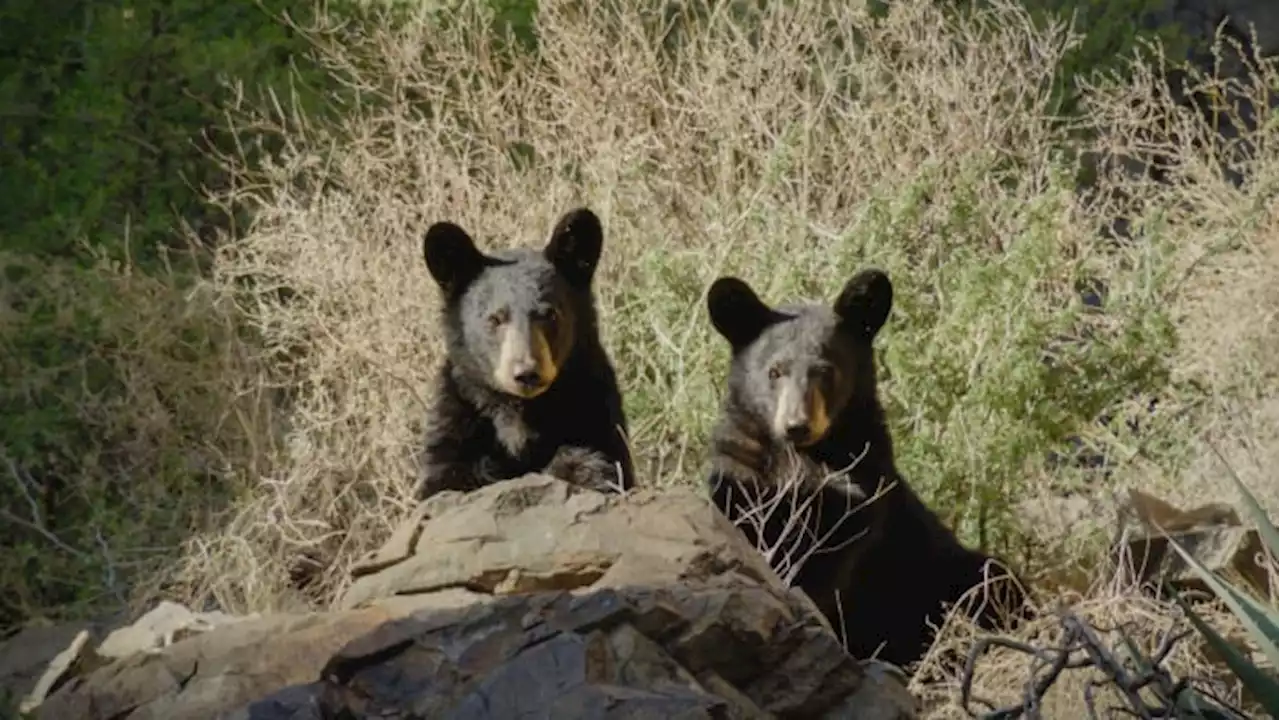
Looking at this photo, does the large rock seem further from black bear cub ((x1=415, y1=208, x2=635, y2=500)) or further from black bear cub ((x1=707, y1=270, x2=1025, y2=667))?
black bear cub ((x1=707, y1=270, x2=1025, y2=667))

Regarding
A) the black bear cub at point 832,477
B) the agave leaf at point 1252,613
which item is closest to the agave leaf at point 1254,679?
the agave leaf at point 1252,613

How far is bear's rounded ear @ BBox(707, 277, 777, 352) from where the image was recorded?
7.13 meters

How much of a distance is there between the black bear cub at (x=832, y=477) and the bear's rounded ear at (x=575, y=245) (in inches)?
16.6

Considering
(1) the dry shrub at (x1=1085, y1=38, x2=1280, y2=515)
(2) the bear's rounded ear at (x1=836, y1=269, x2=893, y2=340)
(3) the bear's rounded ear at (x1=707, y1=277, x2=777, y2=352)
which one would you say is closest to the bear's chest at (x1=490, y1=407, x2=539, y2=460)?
(3) the bear's rounded ear at (x1=707, y1=277, x2=777, y2=352)

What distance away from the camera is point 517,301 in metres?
6.90

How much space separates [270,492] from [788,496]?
2.59 meters

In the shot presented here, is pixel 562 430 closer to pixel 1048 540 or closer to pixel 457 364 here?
pixel 457 364

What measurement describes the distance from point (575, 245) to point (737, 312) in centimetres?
56

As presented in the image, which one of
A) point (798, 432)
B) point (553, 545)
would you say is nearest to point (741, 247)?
point (798, 432)

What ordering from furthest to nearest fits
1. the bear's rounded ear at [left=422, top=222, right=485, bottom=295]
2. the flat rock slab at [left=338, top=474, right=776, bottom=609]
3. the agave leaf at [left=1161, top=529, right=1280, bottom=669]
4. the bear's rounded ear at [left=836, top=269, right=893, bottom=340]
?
the bear's rounded ear at [left=836, top=269, right=893, bottom=340]
the bear's rounded ear at [left=422, top=222, right=485, bottom=295]
the flat rock slab at [left=338, top=474, right=776, bottom=609]
the agave leaf at [left=1161, top=529, right=1280, bottom=669]

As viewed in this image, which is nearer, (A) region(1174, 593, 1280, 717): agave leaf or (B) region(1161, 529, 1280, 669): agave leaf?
(A) region(1174, 593, 1280, 717): agave leaf

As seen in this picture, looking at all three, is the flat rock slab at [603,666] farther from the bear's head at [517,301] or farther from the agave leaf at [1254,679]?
the bear's head at [517,301]

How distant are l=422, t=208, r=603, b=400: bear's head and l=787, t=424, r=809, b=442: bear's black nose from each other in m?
0.74

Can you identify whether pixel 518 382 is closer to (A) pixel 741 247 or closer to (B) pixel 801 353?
(B) pixel 801 353
